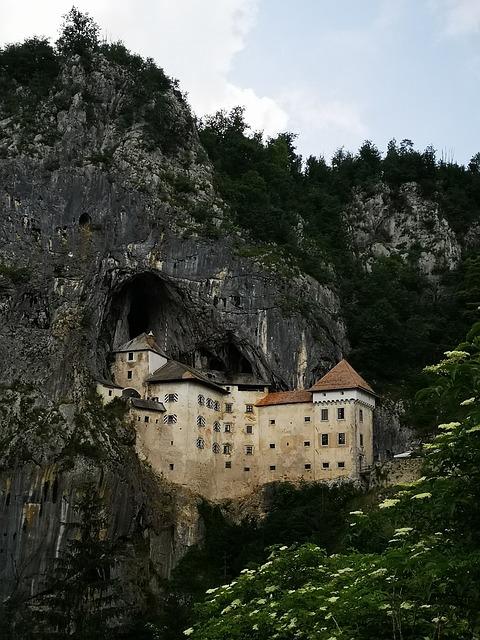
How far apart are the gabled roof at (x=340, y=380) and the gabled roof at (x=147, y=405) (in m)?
11.3

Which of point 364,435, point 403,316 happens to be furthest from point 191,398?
point 403,316

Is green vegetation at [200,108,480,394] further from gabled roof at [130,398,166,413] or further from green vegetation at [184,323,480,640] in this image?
green vegetation at [184,323,480,640]

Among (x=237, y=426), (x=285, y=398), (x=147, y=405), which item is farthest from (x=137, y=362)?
(x=285, y=398)

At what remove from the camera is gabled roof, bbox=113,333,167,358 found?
75625mm

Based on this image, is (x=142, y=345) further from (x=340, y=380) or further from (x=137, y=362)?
(x=340, y=380)

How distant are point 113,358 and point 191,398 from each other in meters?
7.80

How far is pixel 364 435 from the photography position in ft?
238

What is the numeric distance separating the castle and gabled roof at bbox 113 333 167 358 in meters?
0.21

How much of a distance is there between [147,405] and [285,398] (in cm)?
1048

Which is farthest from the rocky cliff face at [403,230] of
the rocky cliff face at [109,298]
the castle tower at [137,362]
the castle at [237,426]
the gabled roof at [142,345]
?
the castle tower at [137,362]

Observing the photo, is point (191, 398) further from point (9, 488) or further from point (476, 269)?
Answer: point (476, 269)

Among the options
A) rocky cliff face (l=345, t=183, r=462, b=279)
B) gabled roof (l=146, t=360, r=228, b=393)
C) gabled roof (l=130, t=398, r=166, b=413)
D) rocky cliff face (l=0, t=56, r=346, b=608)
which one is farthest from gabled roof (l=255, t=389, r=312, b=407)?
rocky cliff face (l=345, t=183, r=462, b=279)

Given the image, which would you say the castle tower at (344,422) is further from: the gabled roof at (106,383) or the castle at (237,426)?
the gabled roof at (106,383)

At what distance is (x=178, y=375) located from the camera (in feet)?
239
